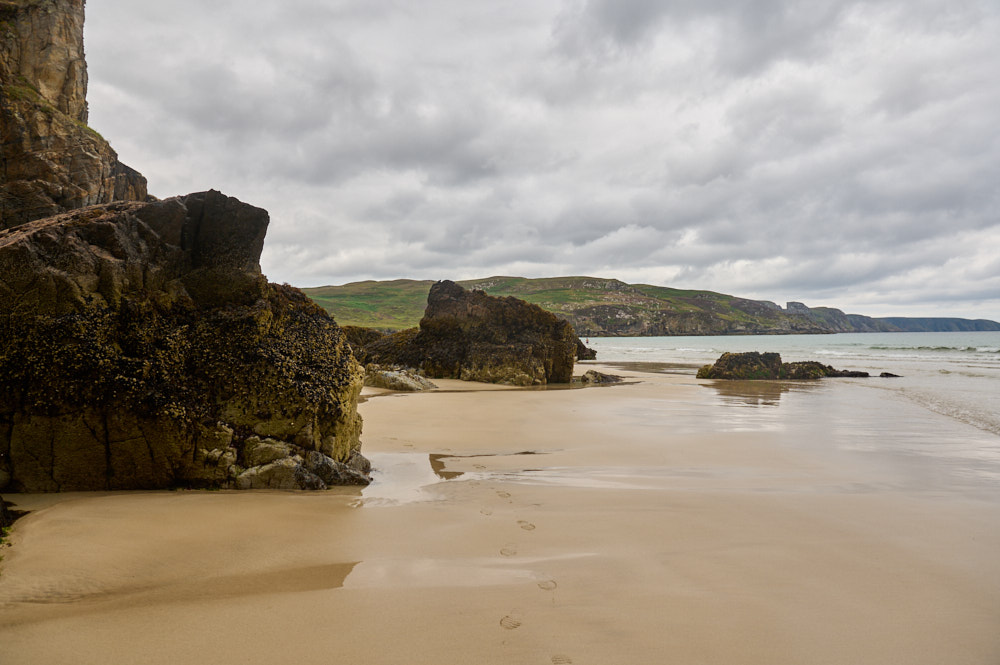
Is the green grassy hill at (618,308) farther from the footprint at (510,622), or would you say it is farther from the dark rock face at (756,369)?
the footprint at (510,622)

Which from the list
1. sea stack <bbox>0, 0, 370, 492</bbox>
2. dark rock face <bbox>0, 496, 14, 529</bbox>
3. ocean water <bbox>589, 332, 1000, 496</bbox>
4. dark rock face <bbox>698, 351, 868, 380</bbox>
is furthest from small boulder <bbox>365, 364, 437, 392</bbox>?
dark rock face <bbox>698, 351, 868, 380</bbox>

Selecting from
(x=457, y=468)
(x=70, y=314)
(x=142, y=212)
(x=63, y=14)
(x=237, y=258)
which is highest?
(x=63, y=14)

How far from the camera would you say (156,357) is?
5504 mm

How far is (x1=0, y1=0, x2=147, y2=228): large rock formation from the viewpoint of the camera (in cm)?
1423

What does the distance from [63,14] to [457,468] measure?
24.1 m

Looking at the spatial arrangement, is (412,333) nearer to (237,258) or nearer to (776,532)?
(237,258)

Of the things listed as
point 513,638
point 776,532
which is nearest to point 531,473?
point 776,532

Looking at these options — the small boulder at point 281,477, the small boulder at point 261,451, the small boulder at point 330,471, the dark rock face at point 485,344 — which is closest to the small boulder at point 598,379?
the dark rock face at point 485,344

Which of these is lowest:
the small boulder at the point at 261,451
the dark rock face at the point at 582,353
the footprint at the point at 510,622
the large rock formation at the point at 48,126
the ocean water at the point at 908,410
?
the ocean water at the point at 908,410

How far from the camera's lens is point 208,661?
2531 millimetres

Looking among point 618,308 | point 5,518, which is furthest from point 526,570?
point 618,308

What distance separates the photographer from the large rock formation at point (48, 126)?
46.7 ft

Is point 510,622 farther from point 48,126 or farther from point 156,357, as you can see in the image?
point 48,126

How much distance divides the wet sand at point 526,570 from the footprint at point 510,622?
0.01m
